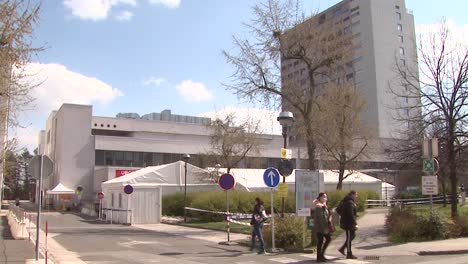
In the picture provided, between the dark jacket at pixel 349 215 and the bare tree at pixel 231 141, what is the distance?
110 ft

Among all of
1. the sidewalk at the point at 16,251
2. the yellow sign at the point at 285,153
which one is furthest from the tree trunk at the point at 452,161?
the sidewalk at the point at 16,251

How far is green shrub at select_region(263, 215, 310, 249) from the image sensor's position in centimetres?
1683

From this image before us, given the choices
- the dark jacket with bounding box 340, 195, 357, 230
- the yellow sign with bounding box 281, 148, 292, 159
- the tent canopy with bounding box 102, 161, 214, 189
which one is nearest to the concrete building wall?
the tent canopy with bounding box 102, 161, 214, 189

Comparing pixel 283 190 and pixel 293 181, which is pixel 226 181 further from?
pixel 293 181

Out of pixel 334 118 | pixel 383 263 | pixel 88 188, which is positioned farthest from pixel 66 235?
pixel 88 188

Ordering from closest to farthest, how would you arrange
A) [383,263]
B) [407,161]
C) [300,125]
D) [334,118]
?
1. [383,263]
2. [407,161]
3. [300,125]
4. [334,118]

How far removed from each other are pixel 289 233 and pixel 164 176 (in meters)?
24.6

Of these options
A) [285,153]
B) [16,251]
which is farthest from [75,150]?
[285,153]

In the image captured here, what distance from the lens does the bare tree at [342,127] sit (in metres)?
35.2

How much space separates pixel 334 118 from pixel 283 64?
1023cm

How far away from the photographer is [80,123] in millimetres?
72438

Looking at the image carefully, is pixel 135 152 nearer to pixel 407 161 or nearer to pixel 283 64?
pixel 283 64

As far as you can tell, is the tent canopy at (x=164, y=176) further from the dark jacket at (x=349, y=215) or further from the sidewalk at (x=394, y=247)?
the dark jacket at (x=349, y=215)

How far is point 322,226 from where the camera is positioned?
13.7 meters
